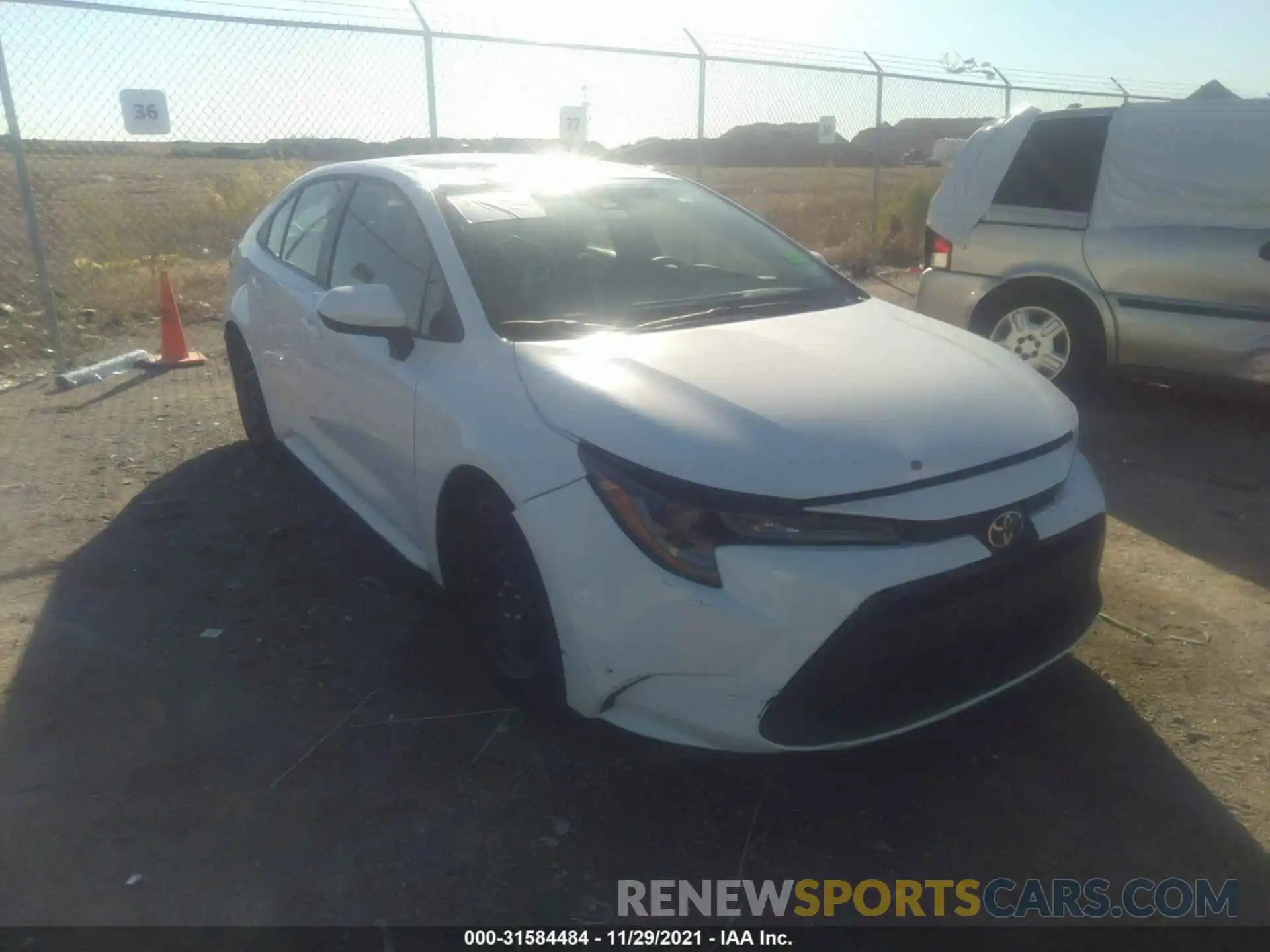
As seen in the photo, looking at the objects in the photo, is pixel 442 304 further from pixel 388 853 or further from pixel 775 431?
pixel 388 853

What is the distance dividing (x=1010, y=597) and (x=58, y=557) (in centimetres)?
374

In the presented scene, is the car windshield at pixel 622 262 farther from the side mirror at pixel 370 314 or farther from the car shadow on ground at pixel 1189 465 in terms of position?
the car shadow on ground at pixel 1189 465

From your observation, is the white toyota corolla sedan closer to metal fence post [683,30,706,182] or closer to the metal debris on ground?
the metal debris on ground

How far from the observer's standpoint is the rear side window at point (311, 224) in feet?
14.2

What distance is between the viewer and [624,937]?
232 cm

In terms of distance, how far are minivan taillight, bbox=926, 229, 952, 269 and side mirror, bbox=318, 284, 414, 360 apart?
4.27 metres

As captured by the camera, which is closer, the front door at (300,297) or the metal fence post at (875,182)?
the front door at (300,297)

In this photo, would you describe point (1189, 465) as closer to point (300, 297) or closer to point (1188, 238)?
point (1188, 238)

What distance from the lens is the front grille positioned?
93.0 inches

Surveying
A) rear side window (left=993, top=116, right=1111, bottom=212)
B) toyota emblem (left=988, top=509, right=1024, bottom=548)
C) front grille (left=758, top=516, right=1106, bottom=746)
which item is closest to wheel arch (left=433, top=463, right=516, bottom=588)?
front grille (left=758, top=516, right=1106, bottom=746)

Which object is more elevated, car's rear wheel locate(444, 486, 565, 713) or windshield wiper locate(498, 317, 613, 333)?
windshield wiper locate(498, 317, 613, 333)

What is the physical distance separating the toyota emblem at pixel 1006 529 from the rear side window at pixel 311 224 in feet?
9.77

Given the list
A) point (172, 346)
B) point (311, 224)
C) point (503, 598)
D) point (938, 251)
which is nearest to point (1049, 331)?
point (938, 251)

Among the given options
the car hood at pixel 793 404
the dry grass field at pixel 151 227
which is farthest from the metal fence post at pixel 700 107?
the car hood at pixel 793 404
